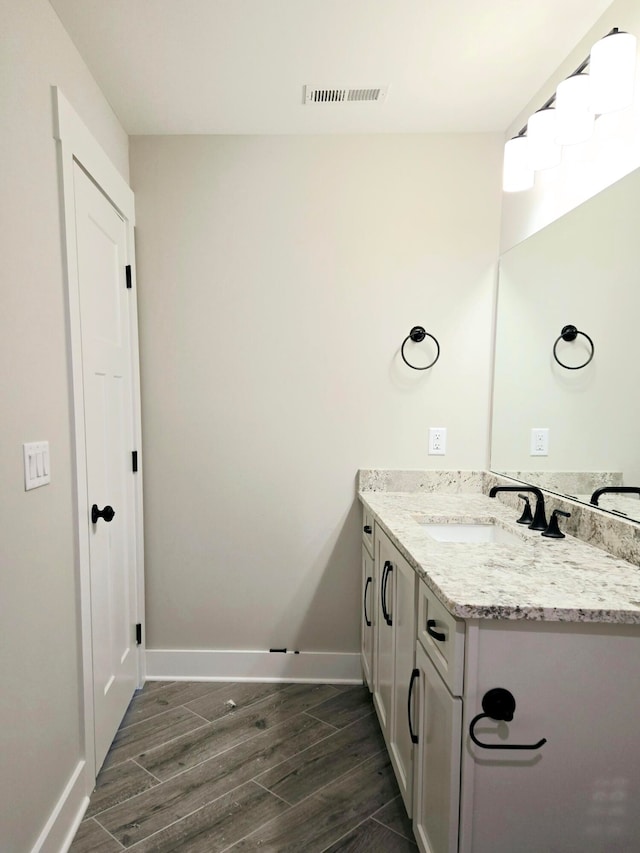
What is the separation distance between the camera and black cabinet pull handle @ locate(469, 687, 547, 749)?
3.22ft

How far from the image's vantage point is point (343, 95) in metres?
1.84

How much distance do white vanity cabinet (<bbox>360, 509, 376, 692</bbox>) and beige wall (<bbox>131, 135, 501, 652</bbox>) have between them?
95 millimetres

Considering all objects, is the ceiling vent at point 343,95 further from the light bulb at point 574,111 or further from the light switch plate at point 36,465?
the light switch plate at point 36,465

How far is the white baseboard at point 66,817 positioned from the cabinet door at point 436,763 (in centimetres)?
104

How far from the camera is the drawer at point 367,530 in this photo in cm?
200

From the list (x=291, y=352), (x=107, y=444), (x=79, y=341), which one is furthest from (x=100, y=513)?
(x=291, y=352)

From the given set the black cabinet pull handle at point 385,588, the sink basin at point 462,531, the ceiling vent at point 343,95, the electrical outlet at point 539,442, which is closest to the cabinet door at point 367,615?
the black cabinet pull handle at point 385,588

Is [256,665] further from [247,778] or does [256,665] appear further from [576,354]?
[576,354]

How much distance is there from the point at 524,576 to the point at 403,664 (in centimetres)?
55

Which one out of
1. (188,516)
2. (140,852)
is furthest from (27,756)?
(188,516)

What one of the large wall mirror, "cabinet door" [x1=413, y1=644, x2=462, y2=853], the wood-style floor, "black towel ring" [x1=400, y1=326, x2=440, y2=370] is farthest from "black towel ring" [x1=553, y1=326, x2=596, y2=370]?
the wood-style floor

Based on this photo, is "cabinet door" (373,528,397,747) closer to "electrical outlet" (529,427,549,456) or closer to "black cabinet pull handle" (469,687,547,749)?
"black cabinet pull handle" (469,687,547,749)

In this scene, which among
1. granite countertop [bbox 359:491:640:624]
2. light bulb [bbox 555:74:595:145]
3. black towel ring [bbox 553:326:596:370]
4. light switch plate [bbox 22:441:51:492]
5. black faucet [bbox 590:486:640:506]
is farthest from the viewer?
black towel ring [bbox 553:326:596:370]

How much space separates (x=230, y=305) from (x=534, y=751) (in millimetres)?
1961
